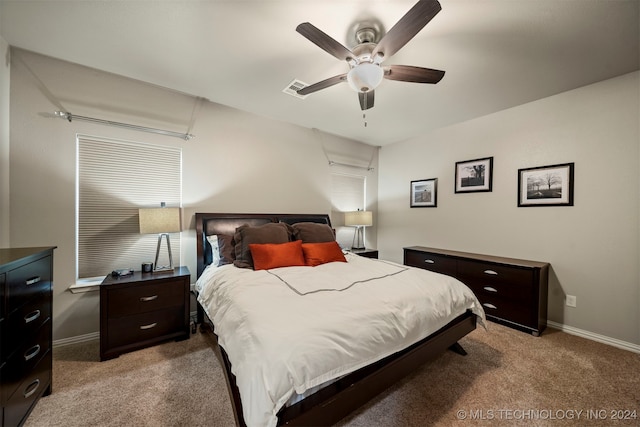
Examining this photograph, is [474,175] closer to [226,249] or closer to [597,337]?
[597,337]

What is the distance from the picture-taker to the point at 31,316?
1404 millimetres

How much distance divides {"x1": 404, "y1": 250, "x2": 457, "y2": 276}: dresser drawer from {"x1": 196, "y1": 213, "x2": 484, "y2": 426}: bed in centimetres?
112

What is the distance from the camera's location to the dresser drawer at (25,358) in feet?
3.91

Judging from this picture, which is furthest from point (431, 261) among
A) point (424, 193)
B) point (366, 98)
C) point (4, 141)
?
point (4, 141)

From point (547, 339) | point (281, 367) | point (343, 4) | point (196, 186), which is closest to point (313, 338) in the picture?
point (281, 367)

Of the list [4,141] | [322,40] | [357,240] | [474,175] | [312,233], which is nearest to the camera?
[322,40]

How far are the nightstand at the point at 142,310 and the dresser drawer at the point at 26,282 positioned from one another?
1.41 ft

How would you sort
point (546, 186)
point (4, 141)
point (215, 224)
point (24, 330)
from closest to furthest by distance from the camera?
point (24, 330)
point (4, 141)
point (546, 186)
point (215, 224)

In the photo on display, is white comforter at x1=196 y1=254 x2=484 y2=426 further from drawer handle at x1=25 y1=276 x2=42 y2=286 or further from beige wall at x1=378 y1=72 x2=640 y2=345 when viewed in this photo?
beige wall at x1=378 y1=72 x2=640 y2=345

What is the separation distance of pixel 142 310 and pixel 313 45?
2.73 meters

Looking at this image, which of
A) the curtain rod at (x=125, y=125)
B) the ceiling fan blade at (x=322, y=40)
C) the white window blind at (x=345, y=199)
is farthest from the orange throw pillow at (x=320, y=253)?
the curtain rod at (x=125, y=125)

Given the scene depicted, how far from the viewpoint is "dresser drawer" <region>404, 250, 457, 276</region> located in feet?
10.3

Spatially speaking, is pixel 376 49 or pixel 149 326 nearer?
pixel 376 49

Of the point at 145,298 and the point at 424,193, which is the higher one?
the point at 424,193
